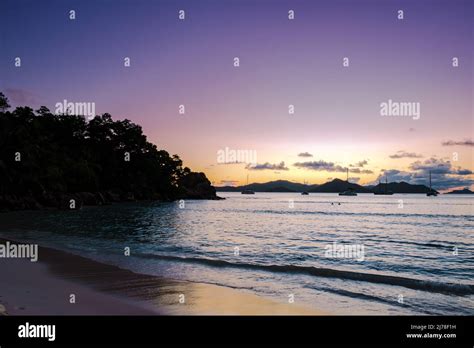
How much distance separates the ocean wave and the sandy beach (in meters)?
4.30

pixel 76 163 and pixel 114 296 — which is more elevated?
pixel 76 163

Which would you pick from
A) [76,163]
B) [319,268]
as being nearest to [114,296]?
[319,268]

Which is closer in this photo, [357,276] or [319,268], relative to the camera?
[357,276]

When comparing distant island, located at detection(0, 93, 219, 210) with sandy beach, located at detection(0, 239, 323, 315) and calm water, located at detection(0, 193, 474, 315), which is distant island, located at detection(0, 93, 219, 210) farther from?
sandy beach, located at detection(0, 239, 323, 315)

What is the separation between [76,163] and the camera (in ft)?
300

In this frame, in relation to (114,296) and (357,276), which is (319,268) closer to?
(357,276)

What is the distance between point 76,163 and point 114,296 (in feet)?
293

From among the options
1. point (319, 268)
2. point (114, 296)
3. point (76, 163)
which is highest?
point (76, 163)

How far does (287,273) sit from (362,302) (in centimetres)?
480

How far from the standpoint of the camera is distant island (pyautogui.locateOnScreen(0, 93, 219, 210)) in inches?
2726

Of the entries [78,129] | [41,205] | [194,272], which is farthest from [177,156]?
[194,272]
